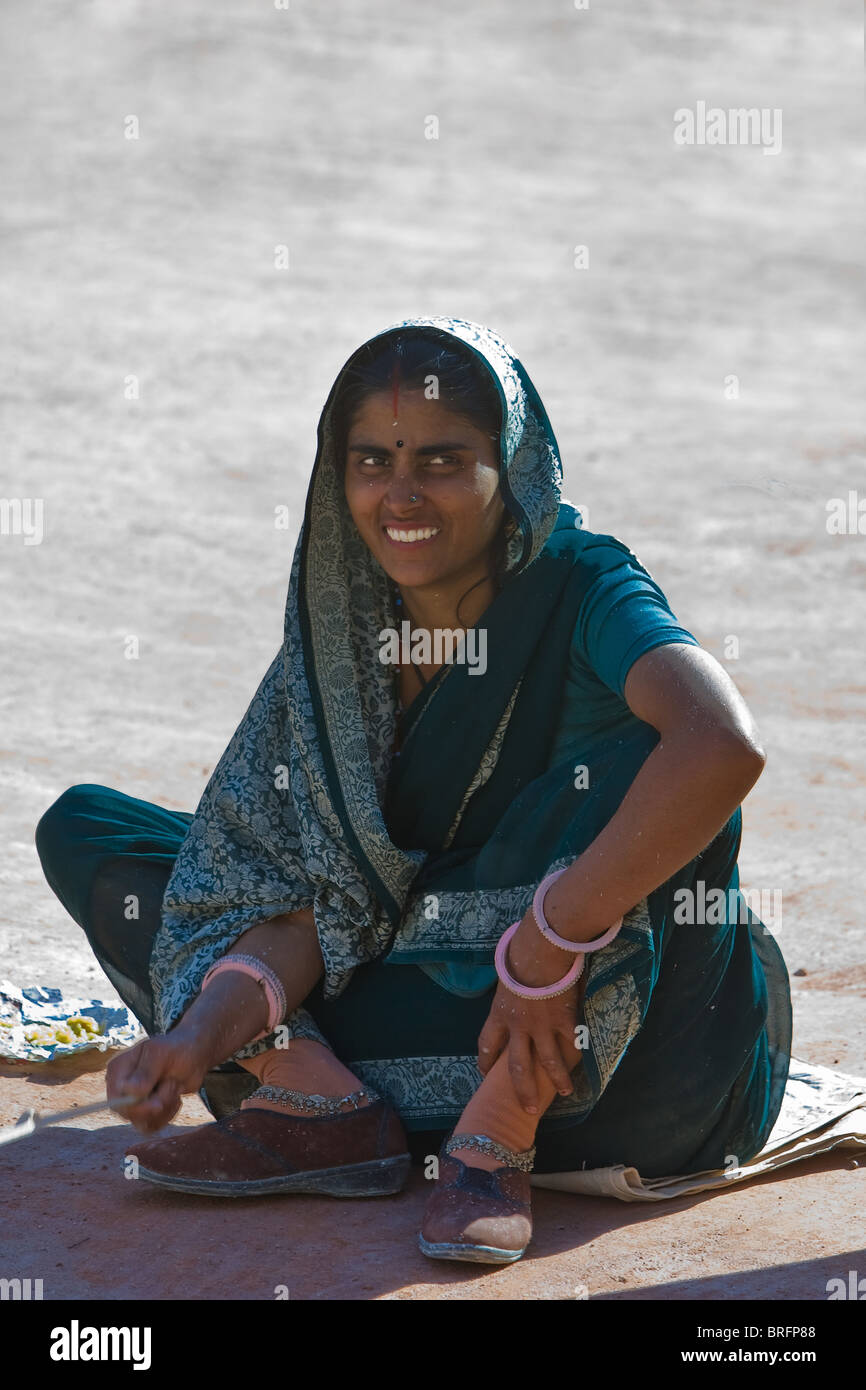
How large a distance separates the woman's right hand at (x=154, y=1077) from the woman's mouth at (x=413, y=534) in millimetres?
898

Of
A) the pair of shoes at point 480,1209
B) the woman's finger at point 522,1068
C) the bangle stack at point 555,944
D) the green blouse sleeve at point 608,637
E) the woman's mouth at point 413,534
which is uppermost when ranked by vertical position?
the woman's mouth at point 413,534

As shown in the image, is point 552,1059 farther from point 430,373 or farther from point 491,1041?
point 430,373

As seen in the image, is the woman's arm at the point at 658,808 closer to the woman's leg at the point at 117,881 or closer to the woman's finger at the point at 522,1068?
the woman's finger at the point at 522,1068

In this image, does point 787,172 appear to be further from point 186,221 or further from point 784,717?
point 784,717

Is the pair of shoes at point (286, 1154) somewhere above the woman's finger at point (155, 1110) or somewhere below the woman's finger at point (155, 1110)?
below

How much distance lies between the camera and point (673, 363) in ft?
35.1

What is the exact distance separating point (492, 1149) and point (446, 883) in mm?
470

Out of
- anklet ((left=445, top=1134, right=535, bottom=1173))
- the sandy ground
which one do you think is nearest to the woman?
anklet ((left=445, top=1134, right=535, bottom=1173))

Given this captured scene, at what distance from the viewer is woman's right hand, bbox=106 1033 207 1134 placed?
282 centimetres

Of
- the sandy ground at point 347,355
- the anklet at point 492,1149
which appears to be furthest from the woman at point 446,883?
the sandy ground at point 347,355

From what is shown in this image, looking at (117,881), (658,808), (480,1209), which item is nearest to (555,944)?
(658,808)

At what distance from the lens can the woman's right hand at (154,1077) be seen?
2.82 meters

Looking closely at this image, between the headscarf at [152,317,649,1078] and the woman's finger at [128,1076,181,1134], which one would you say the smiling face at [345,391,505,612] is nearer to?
the headscarf at [152,317,649,1078]

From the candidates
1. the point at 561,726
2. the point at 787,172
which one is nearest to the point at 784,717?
the point at 561,726
